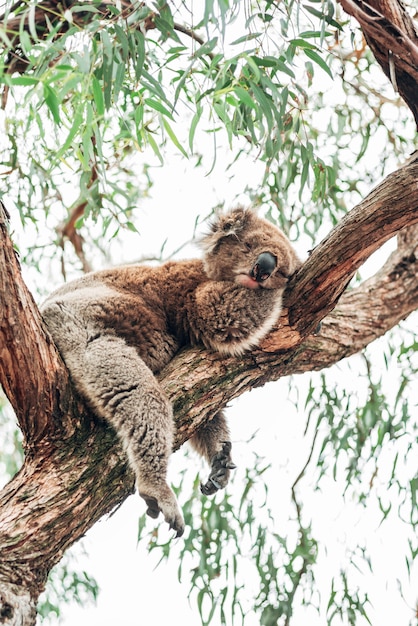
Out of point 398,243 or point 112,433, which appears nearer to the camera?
point 112,433

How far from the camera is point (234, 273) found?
3.04m

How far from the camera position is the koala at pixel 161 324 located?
2539 millimetres

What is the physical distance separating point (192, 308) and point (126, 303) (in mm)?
276

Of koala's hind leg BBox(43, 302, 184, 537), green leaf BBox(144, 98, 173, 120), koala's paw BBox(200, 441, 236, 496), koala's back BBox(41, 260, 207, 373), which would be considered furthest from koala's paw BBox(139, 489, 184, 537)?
green leaf BBox(144, 98, 173, 120)

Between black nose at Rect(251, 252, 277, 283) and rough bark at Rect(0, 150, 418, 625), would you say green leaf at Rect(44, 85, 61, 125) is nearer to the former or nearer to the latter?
rough bark at Rect(0, 150, 418, 625)

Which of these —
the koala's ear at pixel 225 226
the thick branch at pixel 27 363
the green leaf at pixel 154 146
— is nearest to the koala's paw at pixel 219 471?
the thick branch at pixel 27 363

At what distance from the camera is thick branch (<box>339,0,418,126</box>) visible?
7.89 feet

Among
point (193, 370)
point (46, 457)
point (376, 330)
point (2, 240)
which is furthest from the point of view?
point (376, 330)

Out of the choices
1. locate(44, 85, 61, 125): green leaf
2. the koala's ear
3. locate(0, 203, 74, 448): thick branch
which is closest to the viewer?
locate(44, 85, 61, 125): green leaf

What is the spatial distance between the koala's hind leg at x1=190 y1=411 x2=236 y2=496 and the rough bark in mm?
297

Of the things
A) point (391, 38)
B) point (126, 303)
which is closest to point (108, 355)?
point (126, 303)

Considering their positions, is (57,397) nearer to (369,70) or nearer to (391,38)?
(391,38)

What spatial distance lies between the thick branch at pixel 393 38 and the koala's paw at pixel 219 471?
5.13 feet

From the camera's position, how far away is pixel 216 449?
306 cm
